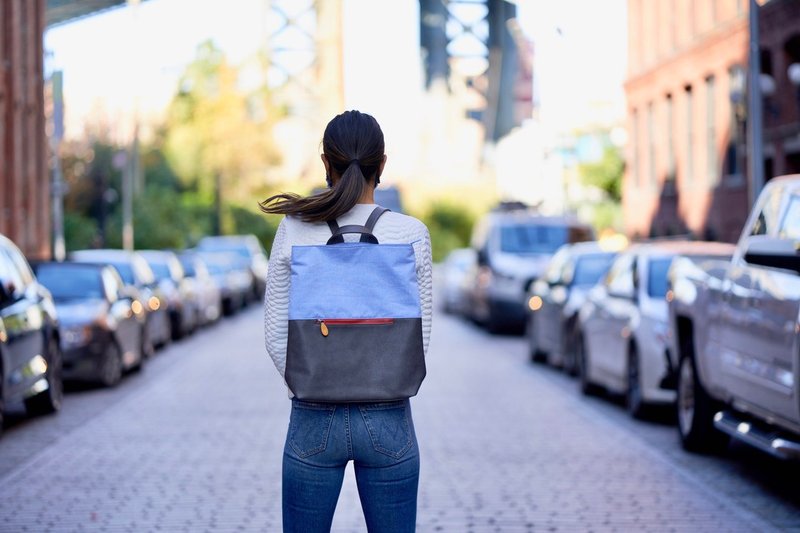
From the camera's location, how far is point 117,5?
2039 inches

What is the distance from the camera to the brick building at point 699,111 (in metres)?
33.9

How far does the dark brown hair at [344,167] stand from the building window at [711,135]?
36.2 m

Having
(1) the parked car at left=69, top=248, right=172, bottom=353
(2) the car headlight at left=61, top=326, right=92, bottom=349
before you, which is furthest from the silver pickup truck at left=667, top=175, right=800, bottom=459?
(1) the parked car at left=69, top=248, right=172, bottom=353

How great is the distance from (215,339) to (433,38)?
348 feet

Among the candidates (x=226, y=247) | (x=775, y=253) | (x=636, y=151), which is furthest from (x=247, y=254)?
(x=775, y=253)

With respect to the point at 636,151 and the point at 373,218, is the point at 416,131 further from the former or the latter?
the point at 373,218

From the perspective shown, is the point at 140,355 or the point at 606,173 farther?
the point at 606,173

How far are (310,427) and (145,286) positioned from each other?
1993cm

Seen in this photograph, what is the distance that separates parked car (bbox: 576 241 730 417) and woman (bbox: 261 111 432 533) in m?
8.38

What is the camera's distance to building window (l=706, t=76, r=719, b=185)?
40.1 meters

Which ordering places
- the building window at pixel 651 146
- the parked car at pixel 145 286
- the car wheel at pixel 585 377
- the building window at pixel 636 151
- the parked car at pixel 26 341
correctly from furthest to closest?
1. the building window at pixel 636 151
2. the building window at pixel 651 146
3. the parked car at pixel 145 286
4. the car wheel at pixel 585 377
5. the parked car at pixel 26 341

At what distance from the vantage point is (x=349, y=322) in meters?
4.32

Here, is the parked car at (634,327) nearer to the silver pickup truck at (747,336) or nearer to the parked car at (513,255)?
the silver pickup truck at (747,336)

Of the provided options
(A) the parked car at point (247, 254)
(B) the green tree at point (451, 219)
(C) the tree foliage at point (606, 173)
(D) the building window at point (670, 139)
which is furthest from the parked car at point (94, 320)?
(B) the green tree at point (451, 219)
